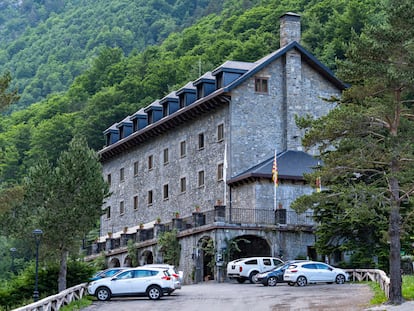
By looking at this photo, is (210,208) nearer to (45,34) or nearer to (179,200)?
(179,200)

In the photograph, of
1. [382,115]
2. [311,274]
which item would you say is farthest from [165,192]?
[382,115]

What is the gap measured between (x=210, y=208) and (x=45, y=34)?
144 metres

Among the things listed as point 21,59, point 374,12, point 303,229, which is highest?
point 21,59

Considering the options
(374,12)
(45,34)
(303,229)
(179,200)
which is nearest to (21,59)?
(45,34)

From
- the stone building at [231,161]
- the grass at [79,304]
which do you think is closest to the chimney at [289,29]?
the stone building at [231,161]

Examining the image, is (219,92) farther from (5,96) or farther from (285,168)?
(5,96)

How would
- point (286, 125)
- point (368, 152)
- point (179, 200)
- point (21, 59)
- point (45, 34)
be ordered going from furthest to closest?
1. point (45, 34)
2. point (21, 59)
3. point (179, 200)
4. point (286, 125)
5. point (368, 152)

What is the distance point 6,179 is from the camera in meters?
101

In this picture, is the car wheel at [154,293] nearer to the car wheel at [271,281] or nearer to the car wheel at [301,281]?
the car wheel at [271,281]

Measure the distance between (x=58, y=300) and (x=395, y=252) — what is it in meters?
11.7

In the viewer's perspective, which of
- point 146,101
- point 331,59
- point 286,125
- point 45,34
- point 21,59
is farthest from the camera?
point 45,34

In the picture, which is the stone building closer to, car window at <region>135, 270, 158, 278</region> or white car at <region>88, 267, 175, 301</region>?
car window at <region>135, 270, 158, 278</region>

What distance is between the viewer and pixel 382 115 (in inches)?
1243

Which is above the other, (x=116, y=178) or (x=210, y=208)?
(x=116, y=178)
